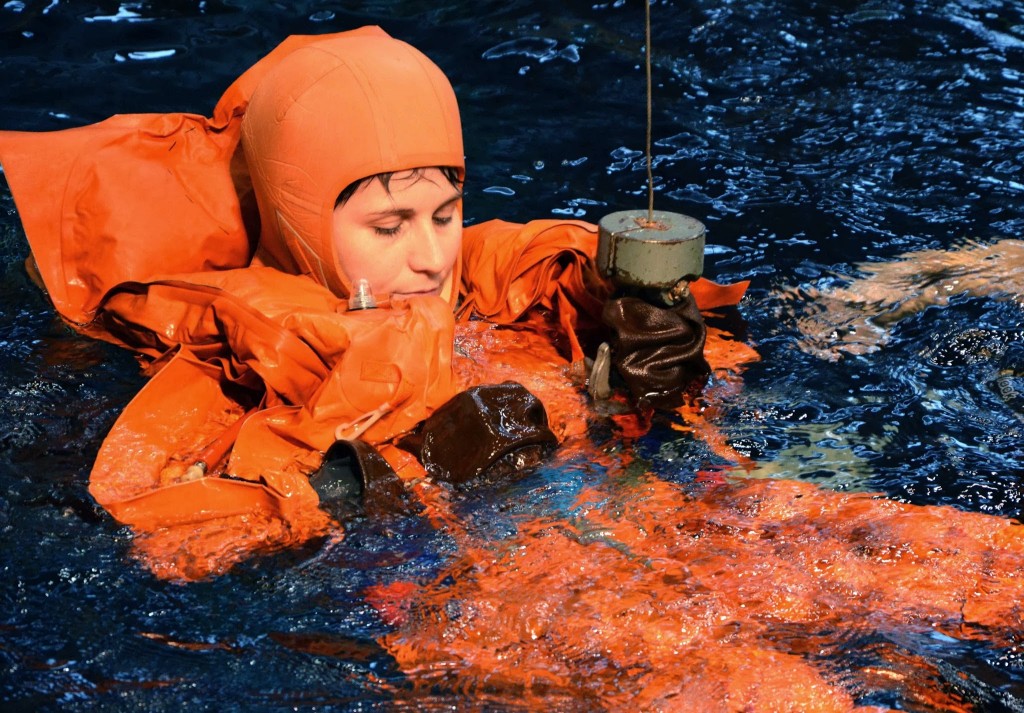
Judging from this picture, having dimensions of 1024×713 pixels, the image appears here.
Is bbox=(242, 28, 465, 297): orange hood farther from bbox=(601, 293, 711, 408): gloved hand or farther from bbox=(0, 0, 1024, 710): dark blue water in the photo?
bbox=(0, 0, 1024, 710): dark blue water

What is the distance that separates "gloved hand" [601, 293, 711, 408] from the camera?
3498 mm

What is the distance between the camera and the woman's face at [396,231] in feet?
11.4

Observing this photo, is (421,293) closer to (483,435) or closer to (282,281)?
(282,281)

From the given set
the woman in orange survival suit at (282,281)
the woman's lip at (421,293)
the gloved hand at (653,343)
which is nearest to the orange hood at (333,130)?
the woman in orange survival suit at (282,281)

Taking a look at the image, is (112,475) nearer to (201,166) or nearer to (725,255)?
(201,166)

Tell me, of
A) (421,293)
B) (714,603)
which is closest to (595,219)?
(421,293)

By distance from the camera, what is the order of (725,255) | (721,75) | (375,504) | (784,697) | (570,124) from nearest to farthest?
(784,697), (375,504), (725,255), (570,124), (721,75)

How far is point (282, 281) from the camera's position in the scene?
11.7 feet

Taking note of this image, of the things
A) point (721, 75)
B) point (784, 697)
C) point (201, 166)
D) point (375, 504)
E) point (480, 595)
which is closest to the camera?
point (784, 697)

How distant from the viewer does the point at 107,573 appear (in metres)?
3.01

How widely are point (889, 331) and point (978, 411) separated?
56 centimetres

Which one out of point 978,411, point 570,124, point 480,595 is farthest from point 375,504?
point 570,124

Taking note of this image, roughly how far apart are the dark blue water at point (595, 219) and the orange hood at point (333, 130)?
0.80 metres

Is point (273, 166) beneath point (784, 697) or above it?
above
